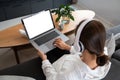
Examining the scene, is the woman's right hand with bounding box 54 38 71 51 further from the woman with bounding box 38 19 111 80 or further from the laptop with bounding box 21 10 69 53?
the woman with bounding box 38 19 111 80

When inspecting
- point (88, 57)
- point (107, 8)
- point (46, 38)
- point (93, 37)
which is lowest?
point (107, 8)

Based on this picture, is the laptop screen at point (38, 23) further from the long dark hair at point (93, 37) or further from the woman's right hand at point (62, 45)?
the long dark hair at point (93, 37)

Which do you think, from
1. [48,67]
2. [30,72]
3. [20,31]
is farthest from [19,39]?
[48,67]

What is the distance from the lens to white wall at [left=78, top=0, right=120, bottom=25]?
3205mm

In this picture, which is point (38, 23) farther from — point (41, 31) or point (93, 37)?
point (93, 37)

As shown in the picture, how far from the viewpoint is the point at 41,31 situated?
2111mm

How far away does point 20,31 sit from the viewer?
216 cm

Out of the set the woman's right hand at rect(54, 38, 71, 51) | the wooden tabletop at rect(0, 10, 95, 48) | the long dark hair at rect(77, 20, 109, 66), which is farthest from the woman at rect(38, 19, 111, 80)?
the wooden tabletop at rect(0, 10, 95, 48)

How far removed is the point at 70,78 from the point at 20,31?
1.17m

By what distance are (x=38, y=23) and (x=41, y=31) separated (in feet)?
0.36

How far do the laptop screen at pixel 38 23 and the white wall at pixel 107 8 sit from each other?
61.6 inches

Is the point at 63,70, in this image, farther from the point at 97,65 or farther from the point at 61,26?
the point at 61,26

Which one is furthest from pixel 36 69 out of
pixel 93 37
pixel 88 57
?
pixel 93 37

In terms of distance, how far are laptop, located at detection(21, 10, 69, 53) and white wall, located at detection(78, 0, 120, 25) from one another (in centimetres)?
150
